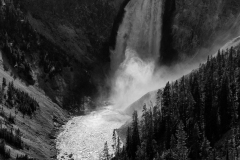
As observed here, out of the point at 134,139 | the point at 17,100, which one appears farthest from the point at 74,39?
the point at 134,139

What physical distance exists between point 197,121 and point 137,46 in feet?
233

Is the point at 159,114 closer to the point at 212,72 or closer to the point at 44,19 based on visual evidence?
the point at 212,72

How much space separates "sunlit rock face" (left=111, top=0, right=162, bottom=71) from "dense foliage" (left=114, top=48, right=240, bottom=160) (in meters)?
47.6

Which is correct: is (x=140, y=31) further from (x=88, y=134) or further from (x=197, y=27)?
(x=88, y=134)

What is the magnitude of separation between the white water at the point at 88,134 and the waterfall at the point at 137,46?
16.7 m

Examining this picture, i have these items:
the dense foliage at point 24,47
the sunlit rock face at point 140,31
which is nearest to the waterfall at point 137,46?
the sunlit rock face at point 140,31

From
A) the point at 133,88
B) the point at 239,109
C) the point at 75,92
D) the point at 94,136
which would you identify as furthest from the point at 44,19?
the point at 239,109

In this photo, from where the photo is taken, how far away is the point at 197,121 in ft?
310

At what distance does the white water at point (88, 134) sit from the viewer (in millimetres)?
112250

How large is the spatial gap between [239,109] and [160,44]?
69713 millimetres

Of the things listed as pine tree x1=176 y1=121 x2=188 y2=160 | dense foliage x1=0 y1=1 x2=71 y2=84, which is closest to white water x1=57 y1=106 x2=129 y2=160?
dense foliage x1=0 y1=1 x2=71 y2=84

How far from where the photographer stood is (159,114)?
106750mm

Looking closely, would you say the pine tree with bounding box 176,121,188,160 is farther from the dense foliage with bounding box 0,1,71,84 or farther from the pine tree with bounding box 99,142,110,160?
the dense foliage with bounding box 0,1,71,84

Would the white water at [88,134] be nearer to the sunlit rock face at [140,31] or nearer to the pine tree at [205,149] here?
the sunlit rock face at [140,31]
